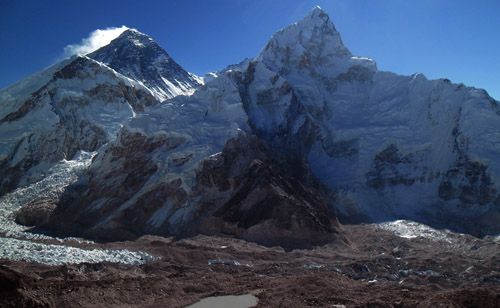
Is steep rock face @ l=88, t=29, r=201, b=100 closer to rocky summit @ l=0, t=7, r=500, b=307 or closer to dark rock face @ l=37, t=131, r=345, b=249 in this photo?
rocky summit @ l=0, t=7, r=500, b=307

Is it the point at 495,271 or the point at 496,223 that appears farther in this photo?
the point at 496,223

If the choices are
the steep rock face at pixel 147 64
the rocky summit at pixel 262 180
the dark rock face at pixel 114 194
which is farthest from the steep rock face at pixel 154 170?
the steep rock face at pixel 147 64

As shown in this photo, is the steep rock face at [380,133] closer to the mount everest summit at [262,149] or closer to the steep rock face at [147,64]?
the mount everest summit at [262,149]

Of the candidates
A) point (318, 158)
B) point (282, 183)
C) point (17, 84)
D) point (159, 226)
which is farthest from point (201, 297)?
point (17, 84)

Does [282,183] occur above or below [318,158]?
below

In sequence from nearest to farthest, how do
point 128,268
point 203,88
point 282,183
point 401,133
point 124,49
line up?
1. point 128,268
2. point 282,183
3. point 203,88
4. point 401,133
5. point 124,49

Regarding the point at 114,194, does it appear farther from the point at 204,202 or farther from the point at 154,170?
the point at 204,202

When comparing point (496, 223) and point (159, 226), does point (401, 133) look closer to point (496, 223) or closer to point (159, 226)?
point (496, 223)
